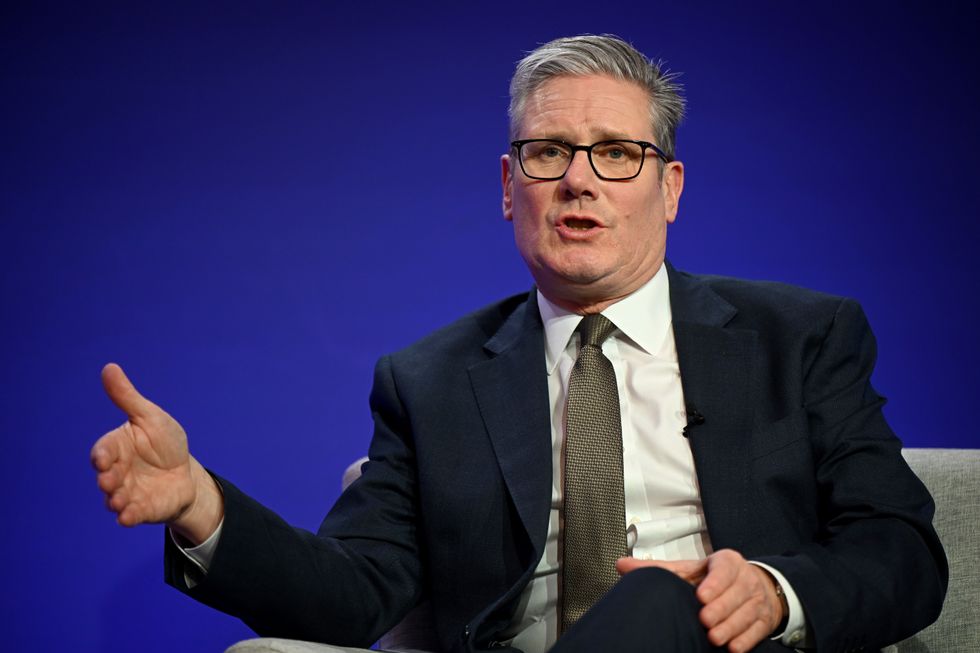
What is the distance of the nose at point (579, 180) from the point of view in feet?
6.55

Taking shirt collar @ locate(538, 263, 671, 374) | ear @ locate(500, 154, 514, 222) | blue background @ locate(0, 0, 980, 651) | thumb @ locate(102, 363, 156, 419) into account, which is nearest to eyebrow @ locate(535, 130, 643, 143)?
ear @ locate(500, 154, 514, 222)

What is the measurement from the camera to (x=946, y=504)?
2.05 m

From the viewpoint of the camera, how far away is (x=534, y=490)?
6.24 feet

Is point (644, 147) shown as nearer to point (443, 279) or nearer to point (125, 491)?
point (443, 279)

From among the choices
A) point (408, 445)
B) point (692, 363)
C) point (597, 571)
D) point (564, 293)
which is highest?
point (564, 293)

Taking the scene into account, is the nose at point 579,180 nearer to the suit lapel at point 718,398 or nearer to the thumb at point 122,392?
the suit lapel at point 718,398

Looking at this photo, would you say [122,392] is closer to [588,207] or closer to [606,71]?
[588,207]

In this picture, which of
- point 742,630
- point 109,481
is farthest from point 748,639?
point 109,481

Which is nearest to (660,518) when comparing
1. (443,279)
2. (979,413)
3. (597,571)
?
(597,571)

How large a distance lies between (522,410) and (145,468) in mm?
712

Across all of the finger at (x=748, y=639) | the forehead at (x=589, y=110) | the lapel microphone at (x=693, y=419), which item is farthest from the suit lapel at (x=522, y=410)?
the finger at (x=748, y=639)

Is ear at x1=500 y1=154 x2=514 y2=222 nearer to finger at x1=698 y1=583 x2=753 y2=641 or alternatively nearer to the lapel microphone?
the lapel microphone

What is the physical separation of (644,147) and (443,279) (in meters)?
0.92

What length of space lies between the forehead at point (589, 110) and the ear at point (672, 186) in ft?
0.38
